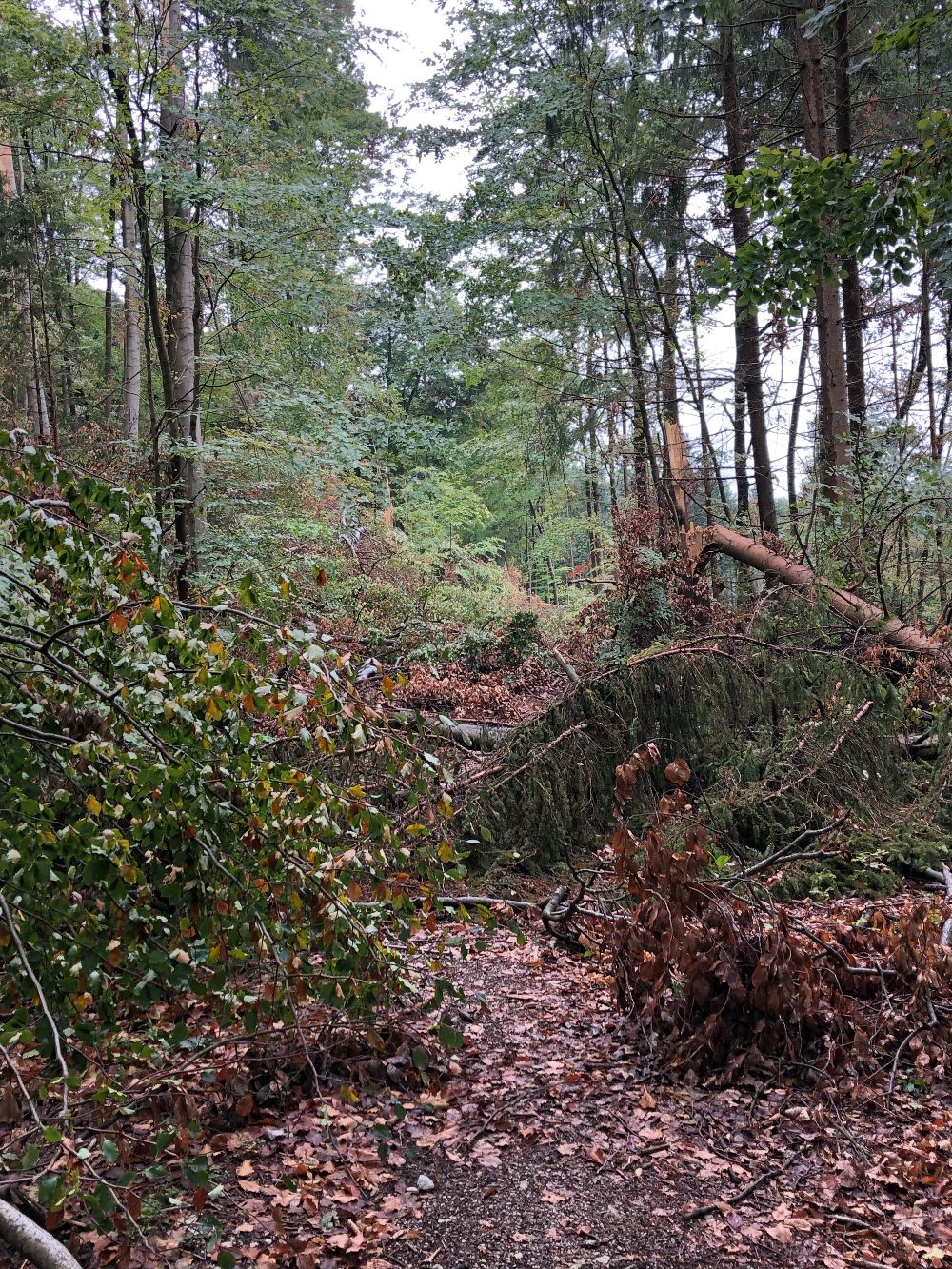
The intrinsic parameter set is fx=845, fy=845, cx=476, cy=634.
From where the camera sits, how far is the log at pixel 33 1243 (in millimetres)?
1882

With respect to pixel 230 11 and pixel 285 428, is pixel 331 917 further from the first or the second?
pixel 230 11

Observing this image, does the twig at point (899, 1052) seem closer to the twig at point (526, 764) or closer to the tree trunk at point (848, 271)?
the twig at point (526, 764)

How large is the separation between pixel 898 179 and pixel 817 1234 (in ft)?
17.5

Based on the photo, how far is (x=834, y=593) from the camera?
24.0 feet

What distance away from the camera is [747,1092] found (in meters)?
3.30

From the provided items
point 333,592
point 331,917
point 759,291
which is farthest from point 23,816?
point 333,592

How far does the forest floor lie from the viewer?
248 cm

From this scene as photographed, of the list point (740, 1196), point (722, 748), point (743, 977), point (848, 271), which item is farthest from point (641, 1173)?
point (848, 271)

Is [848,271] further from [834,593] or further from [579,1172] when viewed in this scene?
[579,1172]

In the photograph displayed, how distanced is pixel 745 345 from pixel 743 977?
9.92 metres

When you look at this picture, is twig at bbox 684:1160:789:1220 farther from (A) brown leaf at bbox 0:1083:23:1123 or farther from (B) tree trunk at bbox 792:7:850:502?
(B) tree trunk at bbox 792:7:850:502

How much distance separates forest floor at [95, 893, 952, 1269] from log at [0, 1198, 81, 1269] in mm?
326

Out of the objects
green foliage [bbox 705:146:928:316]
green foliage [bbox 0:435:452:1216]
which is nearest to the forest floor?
green foliage [bbox 0:435:452:1216]

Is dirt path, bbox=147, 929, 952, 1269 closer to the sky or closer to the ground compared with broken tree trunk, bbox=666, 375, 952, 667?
closer to the ground
